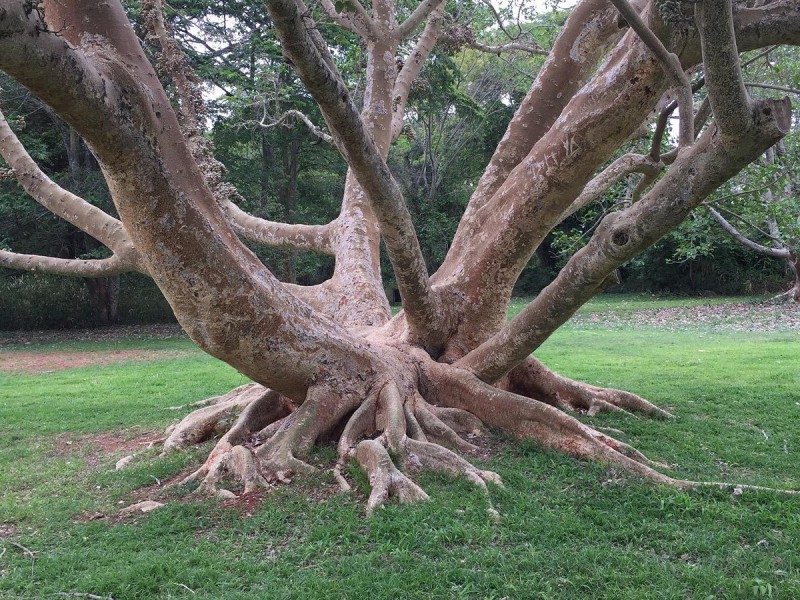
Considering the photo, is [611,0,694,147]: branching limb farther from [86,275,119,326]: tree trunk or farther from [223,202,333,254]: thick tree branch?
[86,275,119,326]: tree trunk

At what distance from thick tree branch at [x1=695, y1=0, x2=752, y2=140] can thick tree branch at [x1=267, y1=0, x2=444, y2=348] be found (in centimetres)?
193

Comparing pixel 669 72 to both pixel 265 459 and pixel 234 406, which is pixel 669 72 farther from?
pixel 234 406

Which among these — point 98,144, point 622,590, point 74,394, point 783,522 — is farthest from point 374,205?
point 74,394

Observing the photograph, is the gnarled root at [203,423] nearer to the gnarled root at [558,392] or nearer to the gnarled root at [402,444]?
the gnarled root at [402,444]

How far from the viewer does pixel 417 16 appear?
7.62m

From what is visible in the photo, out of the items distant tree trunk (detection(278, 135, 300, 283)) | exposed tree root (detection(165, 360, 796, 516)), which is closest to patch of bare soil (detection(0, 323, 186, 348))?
distant tree trunk (detection(278, 135, 300, 283))

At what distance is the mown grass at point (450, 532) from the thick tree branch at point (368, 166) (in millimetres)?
1359

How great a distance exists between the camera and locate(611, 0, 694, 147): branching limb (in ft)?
10.3

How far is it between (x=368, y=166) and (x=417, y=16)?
422cm

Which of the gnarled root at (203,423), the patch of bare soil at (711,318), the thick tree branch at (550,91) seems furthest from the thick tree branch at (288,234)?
the patch of bare soil at (711,318)

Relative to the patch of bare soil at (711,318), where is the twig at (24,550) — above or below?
below

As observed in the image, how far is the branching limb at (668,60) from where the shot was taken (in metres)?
3.13

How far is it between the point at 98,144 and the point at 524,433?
12.9ft

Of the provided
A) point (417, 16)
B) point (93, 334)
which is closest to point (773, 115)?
point (417, 16)
